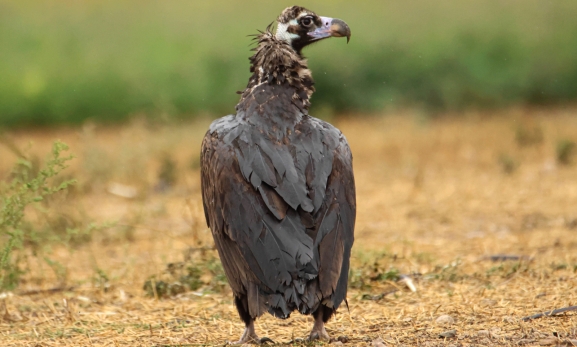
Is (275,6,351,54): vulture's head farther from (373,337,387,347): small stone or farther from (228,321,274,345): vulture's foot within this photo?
(373,337,387,347): small stone

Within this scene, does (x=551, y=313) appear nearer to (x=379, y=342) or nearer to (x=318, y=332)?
(x=379, y=342)

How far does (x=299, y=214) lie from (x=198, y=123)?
873 centimetres

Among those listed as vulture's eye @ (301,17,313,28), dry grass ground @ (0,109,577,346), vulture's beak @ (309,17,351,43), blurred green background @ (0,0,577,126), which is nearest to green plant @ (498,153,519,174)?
dry grass ground @ (0,109,577,346)

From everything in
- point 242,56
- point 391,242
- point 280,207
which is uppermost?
point 242,56

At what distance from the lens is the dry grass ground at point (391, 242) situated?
16.3 ft

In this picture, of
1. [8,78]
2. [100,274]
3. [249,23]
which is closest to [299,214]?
[100,274]

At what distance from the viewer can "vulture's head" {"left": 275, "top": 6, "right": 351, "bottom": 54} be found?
18.0ft

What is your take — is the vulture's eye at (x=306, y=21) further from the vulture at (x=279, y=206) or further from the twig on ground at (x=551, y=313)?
the twig on ground at (x=551, y=313)

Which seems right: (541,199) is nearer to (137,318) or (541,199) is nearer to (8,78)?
(137,318)

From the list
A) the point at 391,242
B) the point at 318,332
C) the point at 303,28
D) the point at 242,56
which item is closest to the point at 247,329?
the point at 318,332

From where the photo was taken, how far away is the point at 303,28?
18.1 feet

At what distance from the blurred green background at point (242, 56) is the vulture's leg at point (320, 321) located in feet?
25.7

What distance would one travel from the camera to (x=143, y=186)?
9.82m

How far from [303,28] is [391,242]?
2534 mm
